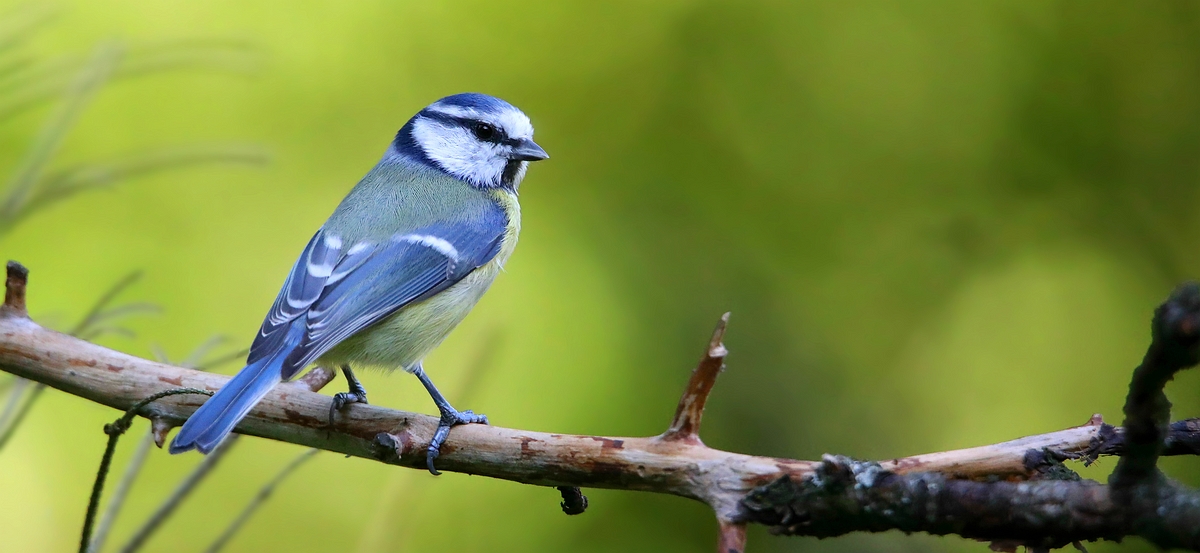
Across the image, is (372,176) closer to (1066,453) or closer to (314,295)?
(314,295)

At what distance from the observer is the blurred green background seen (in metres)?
2.40

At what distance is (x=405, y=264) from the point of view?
1.68 meters

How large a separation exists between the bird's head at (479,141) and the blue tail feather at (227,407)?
0.75 meters

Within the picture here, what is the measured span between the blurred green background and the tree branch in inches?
35.3

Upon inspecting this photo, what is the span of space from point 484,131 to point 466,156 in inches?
2.6

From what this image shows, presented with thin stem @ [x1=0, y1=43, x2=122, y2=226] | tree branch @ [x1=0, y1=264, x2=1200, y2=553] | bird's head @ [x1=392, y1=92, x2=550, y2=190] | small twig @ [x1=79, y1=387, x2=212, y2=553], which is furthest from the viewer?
Answer: bird's head @ [x1=392, y1=92, x2=550, y2=190]

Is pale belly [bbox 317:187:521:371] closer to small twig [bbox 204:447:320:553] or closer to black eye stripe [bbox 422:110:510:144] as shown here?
small twig [bbox 204:447:320:553]

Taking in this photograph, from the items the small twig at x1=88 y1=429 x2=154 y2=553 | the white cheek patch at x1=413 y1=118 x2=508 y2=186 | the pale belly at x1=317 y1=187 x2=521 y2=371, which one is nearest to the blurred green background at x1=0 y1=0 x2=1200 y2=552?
the white cheek patch at x1=413 y1=118 x2=508 y2=186

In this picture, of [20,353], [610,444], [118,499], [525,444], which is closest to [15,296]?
[20,353]

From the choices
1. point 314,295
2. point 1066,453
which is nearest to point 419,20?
point 314,295

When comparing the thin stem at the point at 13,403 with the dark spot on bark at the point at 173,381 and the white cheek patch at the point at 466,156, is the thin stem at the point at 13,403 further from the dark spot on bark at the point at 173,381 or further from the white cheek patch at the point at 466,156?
the white cheek patch at the point at 466,156

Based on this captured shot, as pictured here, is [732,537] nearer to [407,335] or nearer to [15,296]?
[407,335]

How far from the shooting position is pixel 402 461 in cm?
138

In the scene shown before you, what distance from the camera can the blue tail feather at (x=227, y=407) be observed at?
3.99 feet
